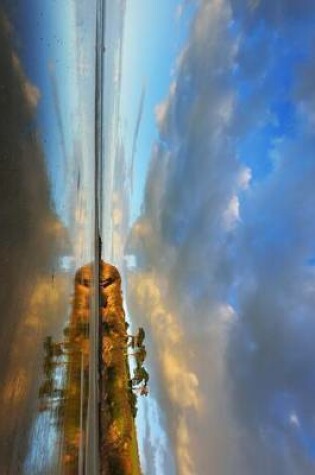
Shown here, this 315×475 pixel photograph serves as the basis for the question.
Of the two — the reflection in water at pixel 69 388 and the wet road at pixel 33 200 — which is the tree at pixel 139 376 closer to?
the reflection in water at pixel 69 388

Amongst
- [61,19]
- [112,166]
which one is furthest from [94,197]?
[61,19]

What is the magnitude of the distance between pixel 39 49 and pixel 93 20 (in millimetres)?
2322

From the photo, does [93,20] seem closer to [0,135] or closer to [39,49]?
[39,49]

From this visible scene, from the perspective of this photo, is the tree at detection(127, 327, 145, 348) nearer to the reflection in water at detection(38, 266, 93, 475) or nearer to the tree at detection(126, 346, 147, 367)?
the tree at detection(126, 346, 147, 367)

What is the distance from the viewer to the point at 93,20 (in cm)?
480

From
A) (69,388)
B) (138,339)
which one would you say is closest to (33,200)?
(69,388)

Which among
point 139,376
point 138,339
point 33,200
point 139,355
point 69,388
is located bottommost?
point 69,388

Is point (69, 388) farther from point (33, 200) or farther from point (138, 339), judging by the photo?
point (138, 339)

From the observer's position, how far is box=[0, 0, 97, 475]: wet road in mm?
1676

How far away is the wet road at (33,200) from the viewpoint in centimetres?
168

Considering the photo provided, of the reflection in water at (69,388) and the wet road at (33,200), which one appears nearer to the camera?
the wet road at (33,200)

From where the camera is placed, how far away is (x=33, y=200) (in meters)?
2.37

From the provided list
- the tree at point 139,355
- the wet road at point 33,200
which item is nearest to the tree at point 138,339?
the tree at point 139,355

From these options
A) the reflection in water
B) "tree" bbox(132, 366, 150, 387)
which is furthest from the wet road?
"tree" bbox(132, 366, 150, 387)
